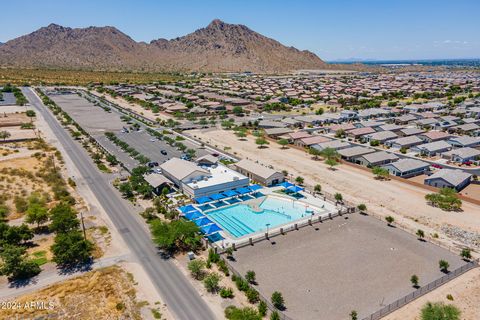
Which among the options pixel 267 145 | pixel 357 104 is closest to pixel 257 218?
pixel 267 145

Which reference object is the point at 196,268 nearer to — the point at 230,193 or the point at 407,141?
the point at 230,193

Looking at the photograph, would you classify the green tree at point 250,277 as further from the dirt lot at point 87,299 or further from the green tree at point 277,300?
the dirt lot at point 87,299

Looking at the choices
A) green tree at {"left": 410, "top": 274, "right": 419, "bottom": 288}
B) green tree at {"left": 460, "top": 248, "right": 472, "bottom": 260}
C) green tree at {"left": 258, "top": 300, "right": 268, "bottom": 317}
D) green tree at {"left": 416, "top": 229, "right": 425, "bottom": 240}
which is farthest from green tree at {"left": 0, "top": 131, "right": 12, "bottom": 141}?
green tree at {"left": 460, "top": 248, "right": 472, "bottom": 260}

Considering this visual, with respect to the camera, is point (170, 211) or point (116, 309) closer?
point (116, 309)

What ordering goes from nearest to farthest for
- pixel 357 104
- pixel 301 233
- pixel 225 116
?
1. pixel 301 233
2. pixel 225 116
3. pixel 357 104

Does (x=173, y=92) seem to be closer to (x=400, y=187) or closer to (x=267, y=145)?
(x=267, y=145)

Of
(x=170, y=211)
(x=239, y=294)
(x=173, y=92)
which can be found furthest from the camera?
(x=173, y=92)

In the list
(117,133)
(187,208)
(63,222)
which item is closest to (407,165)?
(187,208)
